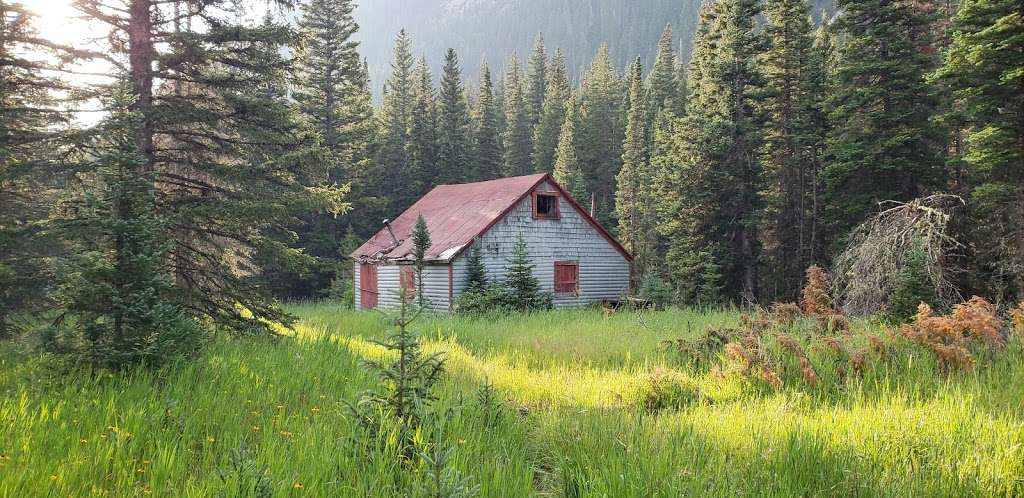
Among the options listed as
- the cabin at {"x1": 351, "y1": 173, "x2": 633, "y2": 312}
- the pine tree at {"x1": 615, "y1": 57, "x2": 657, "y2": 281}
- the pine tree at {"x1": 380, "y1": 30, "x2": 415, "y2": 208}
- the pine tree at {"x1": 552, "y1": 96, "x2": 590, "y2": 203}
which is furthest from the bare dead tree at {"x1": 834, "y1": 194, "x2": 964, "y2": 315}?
the pine tree at {"x1": 380, "y1": 30, "x2": 415, "y2": 208}

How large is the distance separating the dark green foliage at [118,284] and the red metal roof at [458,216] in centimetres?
1529

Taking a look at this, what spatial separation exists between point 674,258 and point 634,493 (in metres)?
25.5

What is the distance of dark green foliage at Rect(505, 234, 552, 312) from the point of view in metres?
23.0

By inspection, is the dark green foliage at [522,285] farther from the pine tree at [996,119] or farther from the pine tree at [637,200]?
the pine tree at [637,200]

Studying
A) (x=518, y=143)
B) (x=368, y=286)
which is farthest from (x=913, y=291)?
(x=518, y=143)

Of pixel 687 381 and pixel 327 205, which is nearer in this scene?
pixel 687 381

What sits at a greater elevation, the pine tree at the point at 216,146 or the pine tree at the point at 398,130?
the pine tree at the point at 398,130

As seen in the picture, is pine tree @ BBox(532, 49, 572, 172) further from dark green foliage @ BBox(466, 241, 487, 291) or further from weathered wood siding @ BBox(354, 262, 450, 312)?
dark green foliage @ BBox(466, 241, 487, 291)

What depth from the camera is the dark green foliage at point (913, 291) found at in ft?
33.1

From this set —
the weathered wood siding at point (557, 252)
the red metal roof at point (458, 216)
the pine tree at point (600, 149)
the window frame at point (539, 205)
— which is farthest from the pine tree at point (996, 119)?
the pine tree at point (600, 149)

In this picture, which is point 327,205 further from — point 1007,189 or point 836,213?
point 836,213

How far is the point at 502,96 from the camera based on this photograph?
272 ft

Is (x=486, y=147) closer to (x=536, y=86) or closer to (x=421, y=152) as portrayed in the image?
(x=421, y=152)

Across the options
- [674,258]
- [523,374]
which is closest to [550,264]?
[674,258]
